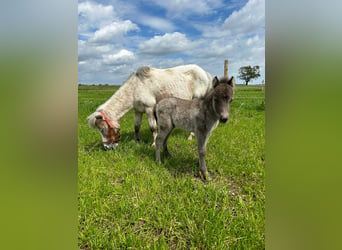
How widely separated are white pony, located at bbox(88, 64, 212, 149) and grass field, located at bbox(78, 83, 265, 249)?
0.81 m

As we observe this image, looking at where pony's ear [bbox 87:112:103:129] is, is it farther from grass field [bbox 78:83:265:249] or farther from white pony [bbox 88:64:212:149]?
grass field [bbox 78:83:265:249]

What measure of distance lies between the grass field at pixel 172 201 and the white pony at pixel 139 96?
81 cm

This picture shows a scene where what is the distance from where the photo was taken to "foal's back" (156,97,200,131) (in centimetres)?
397

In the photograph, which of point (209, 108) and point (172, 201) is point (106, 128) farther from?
point (172, 201)

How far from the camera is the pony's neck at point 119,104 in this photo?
18.5 ft

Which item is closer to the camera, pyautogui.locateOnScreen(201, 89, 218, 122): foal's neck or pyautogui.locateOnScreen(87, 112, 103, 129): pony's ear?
pyautogui.locateOnScreen(201, 89, 218, 122): foal's neck

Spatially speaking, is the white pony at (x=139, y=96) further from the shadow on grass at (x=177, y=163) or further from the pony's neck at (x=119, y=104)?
the shadow on grass at (x=177, y=163)

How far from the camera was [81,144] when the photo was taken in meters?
5.85

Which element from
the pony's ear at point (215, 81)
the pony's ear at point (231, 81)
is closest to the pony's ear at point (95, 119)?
the pony's ear at point (215, 81)

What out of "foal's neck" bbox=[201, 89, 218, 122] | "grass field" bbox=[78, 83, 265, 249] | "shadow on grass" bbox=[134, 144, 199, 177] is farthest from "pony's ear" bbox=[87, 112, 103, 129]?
"foal's neck" bbox=[201, 89, 218, 122]
